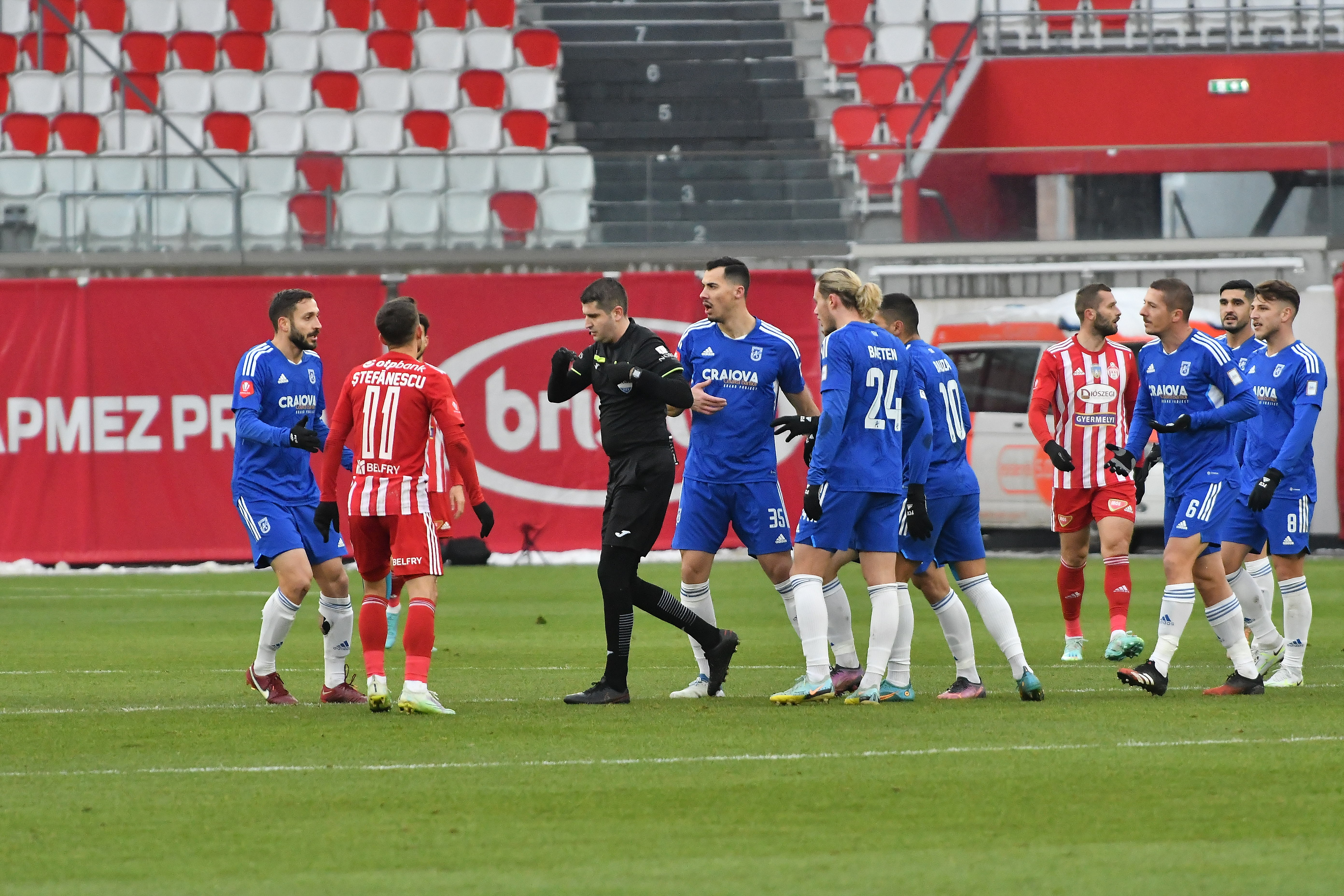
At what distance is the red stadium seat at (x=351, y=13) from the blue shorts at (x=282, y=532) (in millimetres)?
19206

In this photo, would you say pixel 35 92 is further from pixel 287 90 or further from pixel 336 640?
pixel 336 640

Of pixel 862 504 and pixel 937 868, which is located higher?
pixel 862 504

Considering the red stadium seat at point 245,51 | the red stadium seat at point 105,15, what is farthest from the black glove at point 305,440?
the red stadium seat at point 105,15

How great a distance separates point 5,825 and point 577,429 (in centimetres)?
1412

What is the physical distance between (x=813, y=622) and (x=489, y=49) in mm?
20059

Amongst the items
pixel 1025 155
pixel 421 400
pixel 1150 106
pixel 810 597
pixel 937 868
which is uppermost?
pixel 1150 106

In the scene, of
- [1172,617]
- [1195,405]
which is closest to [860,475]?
[1172,617]

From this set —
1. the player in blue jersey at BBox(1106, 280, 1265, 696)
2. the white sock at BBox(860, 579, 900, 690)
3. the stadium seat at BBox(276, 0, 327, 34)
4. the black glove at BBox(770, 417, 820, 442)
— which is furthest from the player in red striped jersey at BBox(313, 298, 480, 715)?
the stadium seat at BBox(276, 0, 327, 34)

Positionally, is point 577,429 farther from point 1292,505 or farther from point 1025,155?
point 1292,505

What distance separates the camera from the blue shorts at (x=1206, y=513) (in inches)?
362

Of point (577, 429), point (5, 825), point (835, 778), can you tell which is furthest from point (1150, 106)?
point (5, 825)

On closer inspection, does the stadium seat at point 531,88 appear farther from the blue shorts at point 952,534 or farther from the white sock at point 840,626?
the blue shorts at point 952,534

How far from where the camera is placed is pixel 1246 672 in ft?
29.7

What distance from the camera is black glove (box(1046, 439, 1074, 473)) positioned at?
1060cm
